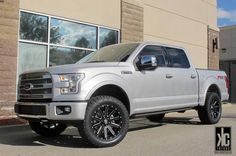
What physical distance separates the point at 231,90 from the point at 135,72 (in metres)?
22.8

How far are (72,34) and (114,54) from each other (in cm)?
573

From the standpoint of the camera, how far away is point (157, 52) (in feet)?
31.5

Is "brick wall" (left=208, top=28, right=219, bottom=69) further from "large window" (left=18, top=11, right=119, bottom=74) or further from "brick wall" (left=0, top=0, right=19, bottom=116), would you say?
"brick wall" (left=0, top=0, right=19, bottom=116)

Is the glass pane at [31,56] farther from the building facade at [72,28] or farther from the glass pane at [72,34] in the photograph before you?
the glass pane at [72,34]

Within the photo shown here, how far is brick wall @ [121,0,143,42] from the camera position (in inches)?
649

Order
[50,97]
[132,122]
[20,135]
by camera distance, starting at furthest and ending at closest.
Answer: [132,122]
[20,135]
[50,97]

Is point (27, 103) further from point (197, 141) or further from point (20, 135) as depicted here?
point (197, 141)

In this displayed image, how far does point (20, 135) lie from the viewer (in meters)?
9.39

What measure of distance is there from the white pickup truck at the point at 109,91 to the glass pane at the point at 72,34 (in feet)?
15.4

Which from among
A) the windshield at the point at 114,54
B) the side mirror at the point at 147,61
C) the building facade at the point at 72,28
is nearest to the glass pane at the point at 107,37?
the building facade at the point at 72,28

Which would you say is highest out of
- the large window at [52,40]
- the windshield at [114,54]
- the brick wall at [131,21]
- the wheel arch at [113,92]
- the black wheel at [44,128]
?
the brick wall at [131,21]

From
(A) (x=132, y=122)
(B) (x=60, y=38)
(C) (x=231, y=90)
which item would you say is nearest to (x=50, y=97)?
(A) (x=132, y=122)

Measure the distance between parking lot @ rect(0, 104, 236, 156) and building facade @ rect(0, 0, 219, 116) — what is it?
259 centimetres

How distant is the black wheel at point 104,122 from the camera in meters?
7.45
